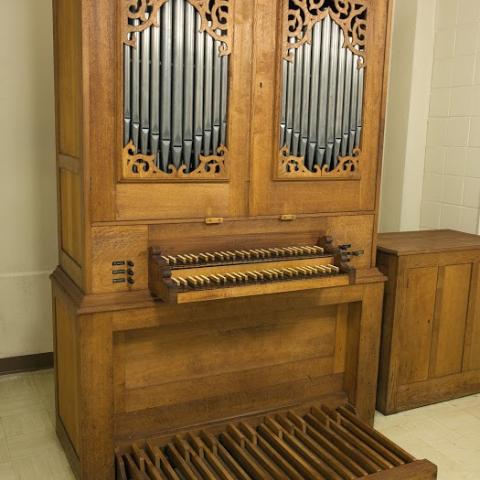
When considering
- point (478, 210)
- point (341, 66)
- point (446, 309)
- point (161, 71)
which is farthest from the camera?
point (478, 210)

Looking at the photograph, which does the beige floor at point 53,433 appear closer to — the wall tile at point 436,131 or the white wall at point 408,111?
the white wall at point 408,111

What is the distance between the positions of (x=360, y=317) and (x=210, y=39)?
1617 millimetres

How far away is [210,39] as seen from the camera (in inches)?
106

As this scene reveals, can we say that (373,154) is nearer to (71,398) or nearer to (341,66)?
(341,66)

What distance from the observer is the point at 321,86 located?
2.96 metres

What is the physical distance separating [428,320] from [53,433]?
2187mm

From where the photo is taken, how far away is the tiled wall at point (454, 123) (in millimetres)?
4023

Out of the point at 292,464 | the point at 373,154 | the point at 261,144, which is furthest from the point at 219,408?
the point at 373,154

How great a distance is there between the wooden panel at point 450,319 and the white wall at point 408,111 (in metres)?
0.95

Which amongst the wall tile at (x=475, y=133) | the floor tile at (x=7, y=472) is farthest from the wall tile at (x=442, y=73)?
the floor tile at (x=7, y=472)

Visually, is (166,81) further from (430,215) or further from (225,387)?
(430,215)

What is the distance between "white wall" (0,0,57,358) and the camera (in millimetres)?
3721

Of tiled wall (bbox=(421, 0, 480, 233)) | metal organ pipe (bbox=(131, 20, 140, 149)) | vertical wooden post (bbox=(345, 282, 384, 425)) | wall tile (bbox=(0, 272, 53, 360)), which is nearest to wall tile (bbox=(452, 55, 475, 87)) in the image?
tiled wall (bbox=(421, 0, 480, 233))

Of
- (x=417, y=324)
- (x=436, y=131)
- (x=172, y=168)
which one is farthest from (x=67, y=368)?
(x=436, y=131)
